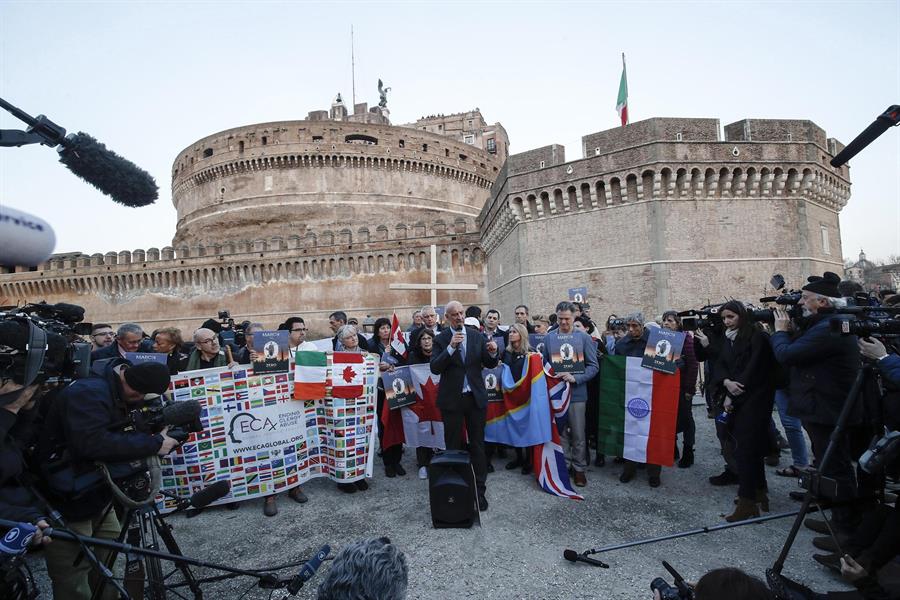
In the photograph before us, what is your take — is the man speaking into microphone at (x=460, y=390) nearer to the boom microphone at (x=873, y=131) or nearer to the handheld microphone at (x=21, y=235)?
the boom microphone at (x=873, y=131)

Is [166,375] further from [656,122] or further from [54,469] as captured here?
[656,122]

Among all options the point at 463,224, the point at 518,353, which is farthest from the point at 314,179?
the point at 518,353

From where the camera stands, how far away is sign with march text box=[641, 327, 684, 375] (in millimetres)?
5062

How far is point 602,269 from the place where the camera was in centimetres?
1398

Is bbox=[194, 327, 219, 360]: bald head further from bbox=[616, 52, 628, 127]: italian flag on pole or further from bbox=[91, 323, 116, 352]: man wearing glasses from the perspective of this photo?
bbox=[616, 52, 628, 127]: italian flag on pole

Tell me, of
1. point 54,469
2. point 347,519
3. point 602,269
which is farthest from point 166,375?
point 602,269

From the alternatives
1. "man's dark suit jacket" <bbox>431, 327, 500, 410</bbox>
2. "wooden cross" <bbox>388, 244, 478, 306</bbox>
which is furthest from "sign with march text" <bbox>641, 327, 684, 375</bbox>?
"wooden cross" <bbox>388, 244, 478, 306</bbox>

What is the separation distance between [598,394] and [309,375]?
11.4 feet

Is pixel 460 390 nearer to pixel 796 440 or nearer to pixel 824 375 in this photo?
pixel 824 375

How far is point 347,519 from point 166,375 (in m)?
2.40

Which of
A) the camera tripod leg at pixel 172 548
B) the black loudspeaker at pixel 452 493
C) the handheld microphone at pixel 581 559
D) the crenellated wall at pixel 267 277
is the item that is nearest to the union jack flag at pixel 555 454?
the black loudspeaker at pixel 452 493

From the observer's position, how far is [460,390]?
4625mm

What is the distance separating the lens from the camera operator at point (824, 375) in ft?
10.9

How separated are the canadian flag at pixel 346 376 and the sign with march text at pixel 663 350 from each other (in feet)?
10.6
